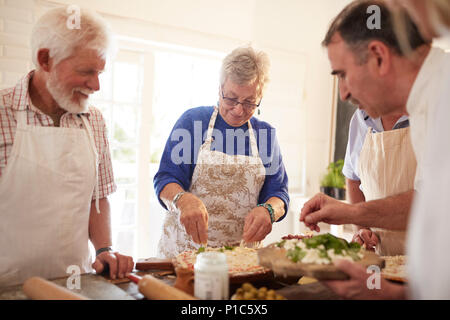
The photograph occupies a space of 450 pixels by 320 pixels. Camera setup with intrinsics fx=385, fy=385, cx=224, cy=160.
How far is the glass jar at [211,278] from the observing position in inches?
48.7

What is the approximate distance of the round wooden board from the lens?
48.1 inches

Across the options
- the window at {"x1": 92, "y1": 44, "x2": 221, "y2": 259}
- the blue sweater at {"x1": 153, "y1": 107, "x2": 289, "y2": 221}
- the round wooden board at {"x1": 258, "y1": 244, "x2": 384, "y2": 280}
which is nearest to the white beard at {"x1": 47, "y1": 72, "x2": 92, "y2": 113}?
the blue sweater at {"x1": 153, "y1": 107, "x2": 289, "y2": 221}

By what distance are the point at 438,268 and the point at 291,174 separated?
12.6 feet

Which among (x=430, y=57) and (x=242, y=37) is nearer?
(x=430, y=57)

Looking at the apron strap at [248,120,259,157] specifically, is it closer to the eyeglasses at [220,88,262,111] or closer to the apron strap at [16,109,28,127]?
the eyeglasses at [220,88,262,111]

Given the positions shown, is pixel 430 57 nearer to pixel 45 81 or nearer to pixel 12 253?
pixel 45 81

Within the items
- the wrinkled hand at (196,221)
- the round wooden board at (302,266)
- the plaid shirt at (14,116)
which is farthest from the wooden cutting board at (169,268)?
the plaid shirt at (14,116)

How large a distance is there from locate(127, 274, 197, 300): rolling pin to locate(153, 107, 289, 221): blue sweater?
0.97 metres

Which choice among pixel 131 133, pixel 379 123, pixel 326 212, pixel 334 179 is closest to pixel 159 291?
pixel 326 212

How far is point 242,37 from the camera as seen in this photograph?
13.6ft

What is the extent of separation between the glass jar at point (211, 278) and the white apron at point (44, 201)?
82 centimetres

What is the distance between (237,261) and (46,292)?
2.44 ft
